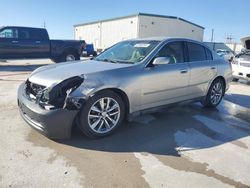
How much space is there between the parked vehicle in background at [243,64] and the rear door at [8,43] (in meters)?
10.6

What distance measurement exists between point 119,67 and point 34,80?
1.33 meters

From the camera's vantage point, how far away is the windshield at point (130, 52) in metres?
4.24

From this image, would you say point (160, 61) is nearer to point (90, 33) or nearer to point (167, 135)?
point (167, 135)

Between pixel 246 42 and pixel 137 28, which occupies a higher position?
pixel 137 28

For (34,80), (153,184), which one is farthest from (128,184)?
(34,80)

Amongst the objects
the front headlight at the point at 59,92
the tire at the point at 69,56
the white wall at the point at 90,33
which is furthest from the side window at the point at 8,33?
the white wall at the point at 90,33

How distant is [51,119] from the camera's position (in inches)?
125

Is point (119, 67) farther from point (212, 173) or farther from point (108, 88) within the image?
point (212, 173)

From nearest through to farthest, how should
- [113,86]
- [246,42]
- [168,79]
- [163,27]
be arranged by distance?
[113,86]
[168,79]
[246,42]
[163,27]

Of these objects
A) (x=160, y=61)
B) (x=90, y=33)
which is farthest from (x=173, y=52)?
(x=90, y=33)

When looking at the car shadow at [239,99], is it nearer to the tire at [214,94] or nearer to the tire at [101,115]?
the tire at [214,94]

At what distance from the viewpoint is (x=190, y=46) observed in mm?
5008

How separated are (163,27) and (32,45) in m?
25.0

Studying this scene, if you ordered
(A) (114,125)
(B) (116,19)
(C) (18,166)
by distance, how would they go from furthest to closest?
(B) (116,19)
(A) (114,125)
(C) (18,166)
